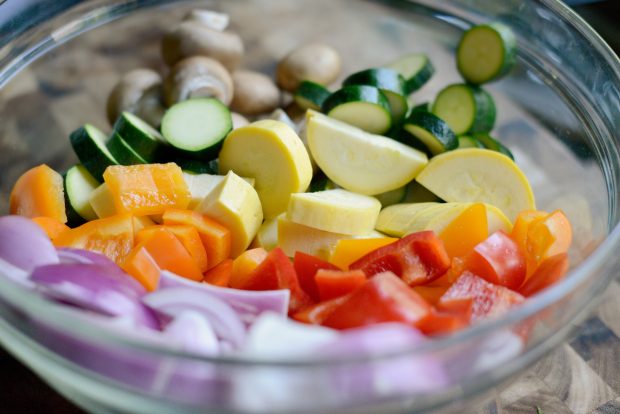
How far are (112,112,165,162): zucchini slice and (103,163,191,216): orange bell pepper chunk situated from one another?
0.21m

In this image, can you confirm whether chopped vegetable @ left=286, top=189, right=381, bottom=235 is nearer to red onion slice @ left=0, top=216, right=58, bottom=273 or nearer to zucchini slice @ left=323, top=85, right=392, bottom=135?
zucchini slice @ left=323, top=85, right=392, bottom=135

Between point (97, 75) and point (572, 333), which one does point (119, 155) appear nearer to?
point (97, 75)

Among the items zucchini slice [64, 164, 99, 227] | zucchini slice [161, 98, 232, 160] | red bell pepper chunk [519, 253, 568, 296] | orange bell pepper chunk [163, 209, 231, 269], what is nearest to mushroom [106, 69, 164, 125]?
zucchini slice [161, 98, 232, 160]

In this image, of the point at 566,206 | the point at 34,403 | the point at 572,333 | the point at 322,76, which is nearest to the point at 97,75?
the point at 322,76

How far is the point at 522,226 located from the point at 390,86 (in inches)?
25.3

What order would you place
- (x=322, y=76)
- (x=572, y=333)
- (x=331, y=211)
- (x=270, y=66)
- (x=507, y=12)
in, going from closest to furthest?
1. (x=572, y=333)
2. (x=331, y=211)
3. (x=507, y=12)
4. (x=322, y=76)
5. (x=270, y=66)

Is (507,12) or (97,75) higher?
(507,12)

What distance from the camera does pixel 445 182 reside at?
6.48 feet

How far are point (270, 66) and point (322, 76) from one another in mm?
300

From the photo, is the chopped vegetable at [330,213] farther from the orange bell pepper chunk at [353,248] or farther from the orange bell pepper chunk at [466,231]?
the orange bell pepper chunk at [466,231]

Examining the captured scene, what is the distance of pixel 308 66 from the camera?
8.09 feet

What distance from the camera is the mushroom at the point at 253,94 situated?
2.44 meters

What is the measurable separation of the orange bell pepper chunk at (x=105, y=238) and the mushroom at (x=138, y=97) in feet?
2.14

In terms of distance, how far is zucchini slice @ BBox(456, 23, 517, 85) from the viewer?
2234 millimetres
